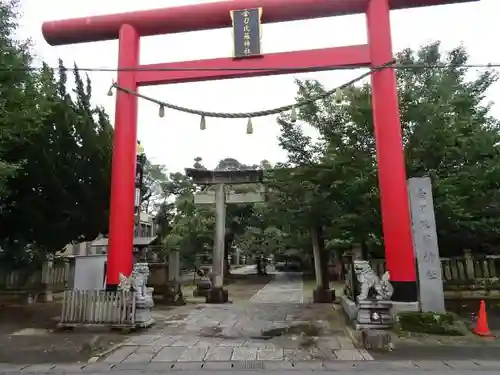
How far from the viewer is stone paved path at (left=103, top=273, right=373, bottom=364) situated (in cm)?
706

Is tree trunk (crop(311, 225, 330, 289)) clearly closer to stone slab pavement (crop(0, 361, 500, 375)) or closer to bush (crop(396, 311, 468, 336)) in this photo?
bush (crop(396, 311, 468, 336))

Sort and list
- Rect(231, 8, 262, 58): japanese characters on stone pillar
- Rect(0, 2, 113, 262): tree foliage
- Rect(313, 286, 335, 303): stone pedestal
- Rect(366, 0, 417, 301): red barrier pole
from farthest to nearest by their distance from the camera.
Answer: Rect(313, 286, 335, 303): stone pedestal, Rect(0, 2, 113, 262): tree foliage, Rect(231, 8, 262, 58): japanese characters on stone pillar, Rect(366, 0, 417, 301): red barrier pole

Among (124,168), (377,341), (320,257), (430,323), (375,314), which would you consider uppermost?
(124,168)

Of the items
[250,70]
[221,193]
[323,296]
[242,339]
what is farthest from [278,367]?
[221,193]

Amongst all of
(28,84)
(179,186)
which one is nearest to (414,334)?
(28,84)

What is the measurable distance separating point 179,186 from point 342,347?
1316 inches

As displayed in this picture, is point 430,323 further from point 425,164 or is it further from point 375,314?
point 425,164

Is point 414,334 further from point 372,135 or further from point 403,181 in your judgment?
point 372,135

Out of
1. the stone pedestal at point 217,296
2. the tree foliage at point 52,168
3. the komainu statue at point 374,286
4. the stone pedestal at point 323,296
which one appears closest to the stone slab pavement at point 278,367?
the komainu statue at point 374,286

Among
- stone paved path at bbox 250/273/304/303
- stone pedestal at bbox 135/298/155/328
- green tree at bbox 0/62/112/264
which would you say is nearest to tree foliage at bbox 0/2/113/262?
green tree at bbox 0/62/112/264

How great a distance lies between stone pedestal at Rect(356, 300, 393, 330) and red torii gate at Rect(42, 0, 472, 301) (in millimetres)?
593

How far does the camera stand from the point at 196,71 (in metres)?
10.8

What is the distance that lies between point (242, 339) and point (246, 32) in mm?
7439

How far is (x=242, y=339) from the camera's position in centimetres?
858
